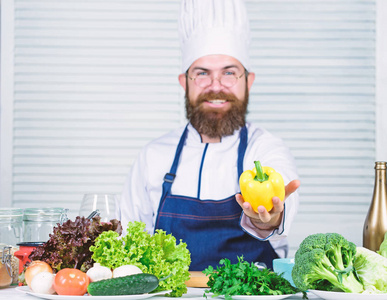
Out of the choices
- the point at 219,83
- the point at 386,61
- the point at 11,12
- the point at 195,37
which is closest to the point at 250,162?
the point at 219,83

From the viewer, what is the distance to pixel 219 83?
273cm

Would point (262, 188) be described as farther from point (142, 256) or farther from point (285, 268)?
point (142, 256)

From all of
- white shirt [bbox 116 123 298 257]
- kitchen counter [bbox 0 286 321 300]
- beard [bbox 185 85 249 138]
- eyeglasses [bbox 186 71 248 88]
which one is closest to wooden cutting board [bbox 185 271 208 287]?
kitchen counter [bbox 0 286 321 300]

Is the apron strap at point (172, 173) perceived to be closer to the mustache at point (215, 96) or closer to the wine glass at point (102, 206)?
the mustache at point (215, 96)

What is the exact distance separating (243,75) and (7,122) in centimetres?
179

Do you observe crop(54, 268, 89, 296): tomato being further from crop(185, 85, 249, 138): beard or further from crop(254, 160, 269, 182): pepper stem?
crop(185, 85, 249, 138): beard

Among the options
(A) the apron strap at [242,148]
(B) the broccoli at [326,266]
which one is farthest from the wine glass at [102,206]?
(A) the apron strap at [242,148]

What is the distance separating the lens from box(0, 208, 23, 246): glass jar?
1.58 meters

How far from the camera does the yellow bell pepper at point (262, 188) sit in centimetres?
186

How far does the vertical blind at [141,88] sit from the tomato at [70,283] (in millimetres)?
2265

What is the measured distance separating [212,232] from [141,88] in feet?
5.03

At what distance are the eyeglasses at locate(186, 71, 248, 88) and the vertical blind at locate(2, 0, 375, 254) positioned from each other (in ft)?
2.75

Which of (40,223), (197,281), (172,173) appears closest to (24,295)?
(40,223)

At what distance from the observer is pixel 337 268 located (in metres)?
1.30
